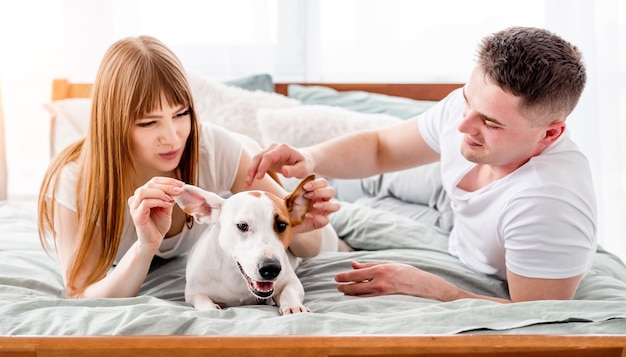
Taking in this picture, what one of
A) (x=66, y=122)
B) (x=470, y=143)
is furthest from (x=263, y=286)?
(x=66, y=122)

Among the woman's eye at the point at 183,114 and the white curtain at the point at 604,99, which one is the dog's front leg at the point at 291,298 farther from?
the white curtain at the point at 604,99

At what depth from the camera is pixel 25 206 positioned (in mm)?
2635

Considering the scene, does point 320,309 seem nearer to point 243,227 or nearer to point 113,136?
point 243,227

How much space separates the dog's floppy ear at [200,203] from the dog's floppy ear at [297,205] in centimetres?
14

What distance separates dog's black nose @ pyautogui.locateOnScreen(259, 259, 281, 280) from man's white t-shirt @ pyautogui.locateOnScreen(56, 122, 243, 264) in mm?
474

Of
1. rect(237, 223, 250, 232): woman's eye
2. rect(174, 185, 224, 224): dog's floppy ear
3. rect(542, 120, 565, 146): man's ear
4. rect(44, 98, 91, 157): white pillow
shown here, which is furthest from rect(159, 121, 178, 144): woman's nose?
rect(44, 98, 91, 157): white pillow

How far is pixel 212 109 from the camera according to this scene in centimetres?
293

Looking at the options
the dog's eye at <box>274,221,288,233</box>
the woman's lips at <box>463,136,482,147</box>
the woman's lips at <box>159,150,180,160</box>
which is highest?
the woman's lips at <box>463,136,482,147</box>

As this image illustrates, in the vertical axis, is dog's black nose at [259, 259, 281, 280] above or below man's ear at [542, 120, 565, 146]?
Result: below

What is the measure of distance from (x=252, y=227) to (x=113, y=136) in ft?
1.29

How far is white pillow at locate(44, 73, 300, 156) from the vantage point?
289 centimetres

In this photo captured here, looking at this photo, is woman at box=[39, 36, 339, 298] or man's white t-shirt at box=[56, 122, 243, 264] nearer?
woman at box=[39, 36, 339, 298]

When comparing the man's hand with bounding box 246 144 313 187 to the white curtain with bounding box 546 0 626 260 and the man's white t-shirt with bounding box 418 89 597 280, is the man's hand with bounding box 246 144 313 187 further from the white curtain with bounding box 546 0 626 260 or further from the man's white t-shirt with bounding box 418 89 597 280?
the white curtain with bounding box 546 0 626 260

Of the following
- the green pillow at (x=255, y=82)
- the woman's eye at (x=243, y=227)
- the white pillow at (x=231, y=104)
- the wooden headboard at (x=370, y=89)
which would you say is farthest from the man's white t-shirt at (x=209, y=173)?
the wooden headboard at (x=370, y=89)
